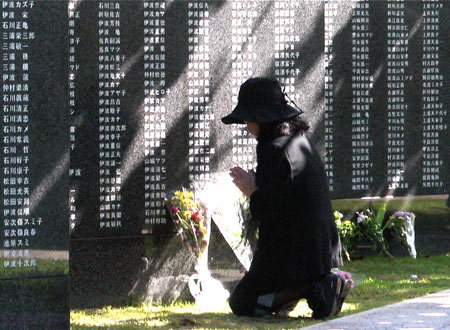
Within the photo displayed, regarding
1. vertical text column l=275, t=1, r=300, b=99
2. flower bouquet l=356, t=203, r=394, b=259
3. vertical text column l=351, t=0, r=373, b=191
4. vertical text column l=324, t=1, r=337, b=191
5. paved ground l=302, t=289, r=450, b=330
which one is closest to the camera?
paved ground l=302, t=289, r=450, b=330

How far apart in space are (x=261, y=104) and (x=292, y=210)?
741 millimetres

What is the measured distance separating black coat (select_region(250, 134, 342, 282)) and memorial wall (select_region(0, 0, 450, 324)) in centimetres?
132

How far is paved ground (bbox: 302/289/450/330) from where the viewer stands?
6477 mm

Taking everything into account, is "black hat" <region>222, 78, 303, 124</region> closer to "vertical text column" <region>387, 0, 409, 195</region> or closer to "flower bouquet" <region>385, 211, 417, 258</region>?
"flower bouquet" <region>385, 211, 417, 258</region>

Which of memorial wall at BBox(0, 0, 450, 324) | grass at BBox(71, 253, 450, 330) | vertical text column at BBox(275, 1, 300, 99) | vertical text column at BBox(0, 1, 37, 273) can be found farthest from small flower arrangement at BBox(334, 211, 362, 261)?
vertical text column at BBox(0, 1, 37, 273)

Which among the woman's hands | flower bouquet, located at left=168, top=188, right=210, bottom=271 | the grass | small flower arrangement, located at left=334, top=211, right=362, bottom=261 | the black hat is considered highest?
the black hat

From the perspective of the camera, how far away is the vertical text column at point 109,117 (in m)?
8.35

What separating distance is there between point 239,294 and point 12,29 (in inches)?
94.3

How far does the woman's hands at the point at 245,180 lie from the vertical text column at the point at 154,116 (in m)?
1.45

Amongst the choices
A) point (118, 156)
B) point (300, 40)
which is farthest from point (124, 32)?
point (300, 40)

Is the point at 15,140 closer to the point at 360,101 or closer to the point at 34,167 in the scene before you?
the point at 34,167

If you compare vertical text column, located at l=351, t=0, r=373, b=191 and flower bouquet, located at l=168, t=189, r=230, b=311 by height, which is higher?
vertical text column, located at l=351, t=0, r=373, b=191

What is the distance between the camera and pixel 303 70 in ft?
30.8

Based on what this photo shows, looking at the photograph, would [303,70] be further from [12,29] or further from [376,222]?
[12,29]
